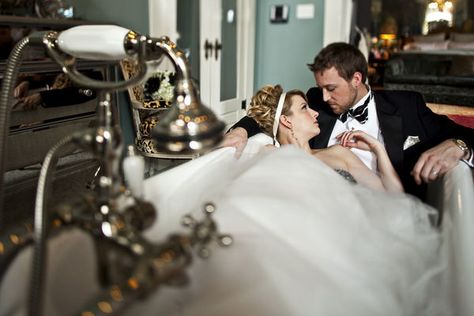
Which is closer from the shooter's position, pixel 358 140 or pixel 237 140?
pixel 237 140

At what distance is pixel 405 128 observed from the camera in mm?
2127

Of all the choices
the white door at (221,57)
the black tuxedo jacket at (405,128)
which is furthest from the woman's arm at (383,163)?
the white door at (221,57)

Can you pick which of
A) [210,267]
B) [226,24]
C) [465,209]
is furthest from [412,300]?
[226,24]

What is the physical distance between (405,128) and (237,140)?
82 cm

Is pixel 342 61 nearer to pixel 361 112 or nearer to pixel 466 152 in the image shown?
pixel 361 112

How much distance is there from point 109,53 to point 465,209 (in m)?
1.00

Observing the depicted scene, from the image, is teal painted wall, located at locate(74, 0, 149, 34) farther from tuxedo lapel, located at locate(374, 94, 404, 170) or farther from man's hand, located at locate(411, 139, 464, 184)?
man's hand, located at locate(411, 139, 464, 184)

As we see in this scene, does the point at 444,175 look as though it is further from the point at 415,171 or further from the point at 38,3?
the point at 38,3

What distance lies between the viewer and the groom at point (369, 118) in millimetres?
2021

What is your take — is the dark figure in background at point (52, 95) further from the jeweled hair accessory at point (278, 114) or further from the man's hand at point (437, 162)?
the man's hand at point (437, 162)

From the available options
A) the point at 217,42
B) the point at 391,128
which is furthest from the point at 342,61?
the point at 217,42

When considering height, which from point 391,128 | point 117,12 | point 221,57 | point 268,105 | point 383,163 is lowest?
point 383,163

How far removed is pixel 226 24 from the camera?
459 centimetres

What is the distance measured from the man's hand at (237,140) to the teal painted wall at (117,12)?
171 cm
